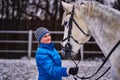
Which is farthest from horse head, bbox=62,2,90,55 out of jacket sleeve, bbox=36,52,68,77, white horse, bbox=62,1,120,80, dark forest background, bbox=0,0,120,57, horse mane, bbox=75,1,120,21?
dark forest background, bbox=0,0,120,57

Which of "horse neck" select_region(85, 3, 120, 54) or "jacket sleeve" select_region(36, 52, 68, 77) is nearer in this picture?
"horse neck" select_region(85, 3, 120, 54)

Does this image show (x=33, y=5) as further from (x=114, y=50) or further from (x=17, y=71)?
(x=114, y=50)

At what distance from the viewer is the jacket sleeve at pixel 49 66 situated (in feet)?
14.1

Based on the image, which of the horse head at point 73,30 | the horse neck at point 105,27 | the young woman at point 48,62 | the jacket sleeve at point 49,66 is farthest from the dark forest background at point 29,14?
the horse neck at point 105,27

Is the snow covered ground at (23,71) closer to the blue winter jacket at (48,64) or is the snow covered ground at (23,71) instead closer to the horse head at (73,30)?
the horse head at (73,30)

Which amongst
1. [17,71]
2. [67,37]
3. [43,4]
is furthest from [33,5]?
[67,37]

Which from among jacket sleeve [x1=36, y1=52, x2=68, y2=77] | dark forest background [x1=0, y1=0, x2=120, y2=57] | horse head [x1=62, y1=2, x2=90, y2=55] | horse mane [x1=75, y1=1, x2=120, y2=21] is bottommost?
dark forest background [x1=0, y1=0, x2=120, y2=57]

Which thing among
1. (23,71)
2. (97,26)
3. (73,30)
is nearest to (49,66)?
(73,30)

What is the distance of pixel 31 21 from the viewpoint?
49.9 feet

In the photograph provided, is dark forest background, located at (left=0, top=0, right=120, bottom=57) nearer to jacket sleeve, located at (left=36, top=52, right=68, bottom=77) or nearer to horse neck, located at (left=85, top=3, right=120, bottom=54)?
jacket sleeve, located at (left=36, top=52, right=68, bottom=77)

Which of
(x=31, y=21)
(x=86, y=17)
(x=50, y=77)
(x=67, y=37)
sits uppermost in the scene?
(x=86, y=17)

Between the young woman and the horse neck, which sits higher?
the horse neck

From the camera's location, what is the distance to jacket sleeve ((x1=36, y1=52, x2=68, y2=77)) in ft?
14.1

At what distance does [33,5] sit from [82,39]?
36.5 feet
